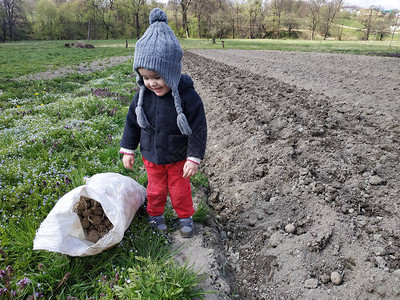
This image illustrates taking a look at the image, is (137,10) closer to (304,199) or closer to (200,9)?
(200,9)

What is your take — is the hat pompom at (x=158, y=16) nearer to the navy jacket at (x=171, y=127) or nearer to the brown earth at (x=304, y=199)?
the navy jacket at (x=171, y=127)

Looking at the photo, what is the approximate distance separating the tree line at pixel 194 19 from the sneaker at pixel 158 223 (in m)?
56.1

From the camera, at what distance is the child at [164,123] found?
2.12 meters

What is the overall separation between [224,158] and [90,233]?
2361 millimetres

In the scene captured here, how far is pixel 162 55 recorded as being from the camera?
2.07m

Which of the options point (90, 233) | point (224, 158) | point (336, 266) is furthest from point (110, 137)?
point (336, 266)

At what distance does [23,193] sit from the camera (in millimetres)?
2836

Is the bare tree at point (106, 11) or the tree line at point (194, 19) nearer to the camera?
the tree line at point (194, 19)

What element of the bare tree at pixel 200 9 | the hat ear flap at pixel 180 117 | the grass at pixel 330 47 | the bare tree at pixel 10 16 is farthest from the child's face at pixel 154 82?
the bare tree at pixel 200 9

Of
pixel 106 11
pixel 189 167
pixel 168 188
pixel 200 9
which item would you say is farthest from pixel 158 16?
pixel 106 11

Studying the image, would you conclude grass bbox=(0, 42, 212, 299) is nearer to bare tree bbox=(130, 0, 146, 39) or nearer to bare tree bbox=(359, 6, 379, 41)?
bare tree bbox=(359, 6, 379, 41)

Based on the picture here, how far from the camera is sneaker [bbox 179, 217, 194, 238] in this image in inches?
103

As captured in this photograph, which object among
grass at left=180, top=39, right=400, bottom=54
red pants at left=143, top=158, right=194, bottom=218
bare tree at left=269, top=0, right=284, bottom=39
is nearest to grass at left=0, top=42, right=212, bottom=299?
red pants at left=143, top=158, right=194, bottom=218

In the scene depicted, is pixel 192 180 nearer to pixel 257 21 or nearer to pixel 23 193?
pixel 23 193
